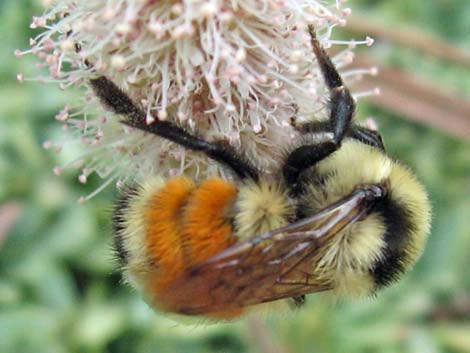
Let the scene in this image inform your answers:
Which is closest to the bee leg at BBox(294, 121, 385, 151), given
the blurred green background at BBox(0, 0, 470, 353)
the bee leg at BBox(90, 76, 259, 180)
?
the bee leg at BBox(90, 76, 259, 180)

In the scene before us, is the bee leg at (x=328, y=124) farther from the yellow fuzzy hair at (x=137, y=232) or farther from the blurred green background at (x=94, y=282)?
the blurred green background at (x=94, y=282)

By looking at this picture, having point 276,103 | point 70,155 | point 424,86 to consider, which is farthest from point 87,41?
point 424,86

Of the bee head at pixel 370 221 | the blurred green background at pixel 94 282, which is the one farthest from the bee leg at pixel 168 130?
the blurred green background at pixel 94 282

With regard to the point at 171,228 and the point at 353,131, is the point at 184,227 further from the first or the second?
the point at 353,131

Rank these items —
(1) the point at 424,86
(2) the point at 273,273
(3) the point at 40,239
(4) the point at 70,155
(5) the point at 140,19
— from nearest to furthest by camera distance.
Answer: (2) the point at 273,273 < (5) the point at 140,19 < (4) the point at 70,155 < (3) the point at 40,239 < (1) the point at 424,86

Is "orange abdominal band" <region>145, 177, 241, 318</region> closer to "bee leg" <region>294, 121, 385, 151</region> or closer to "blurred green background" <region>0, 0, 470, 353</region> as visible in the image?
"bee leg" <region>294, 121, 385, 151</region>

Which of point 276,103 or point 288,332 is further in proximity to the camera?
point 288,332

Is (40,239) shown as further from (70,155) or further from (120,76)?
(120,76)
